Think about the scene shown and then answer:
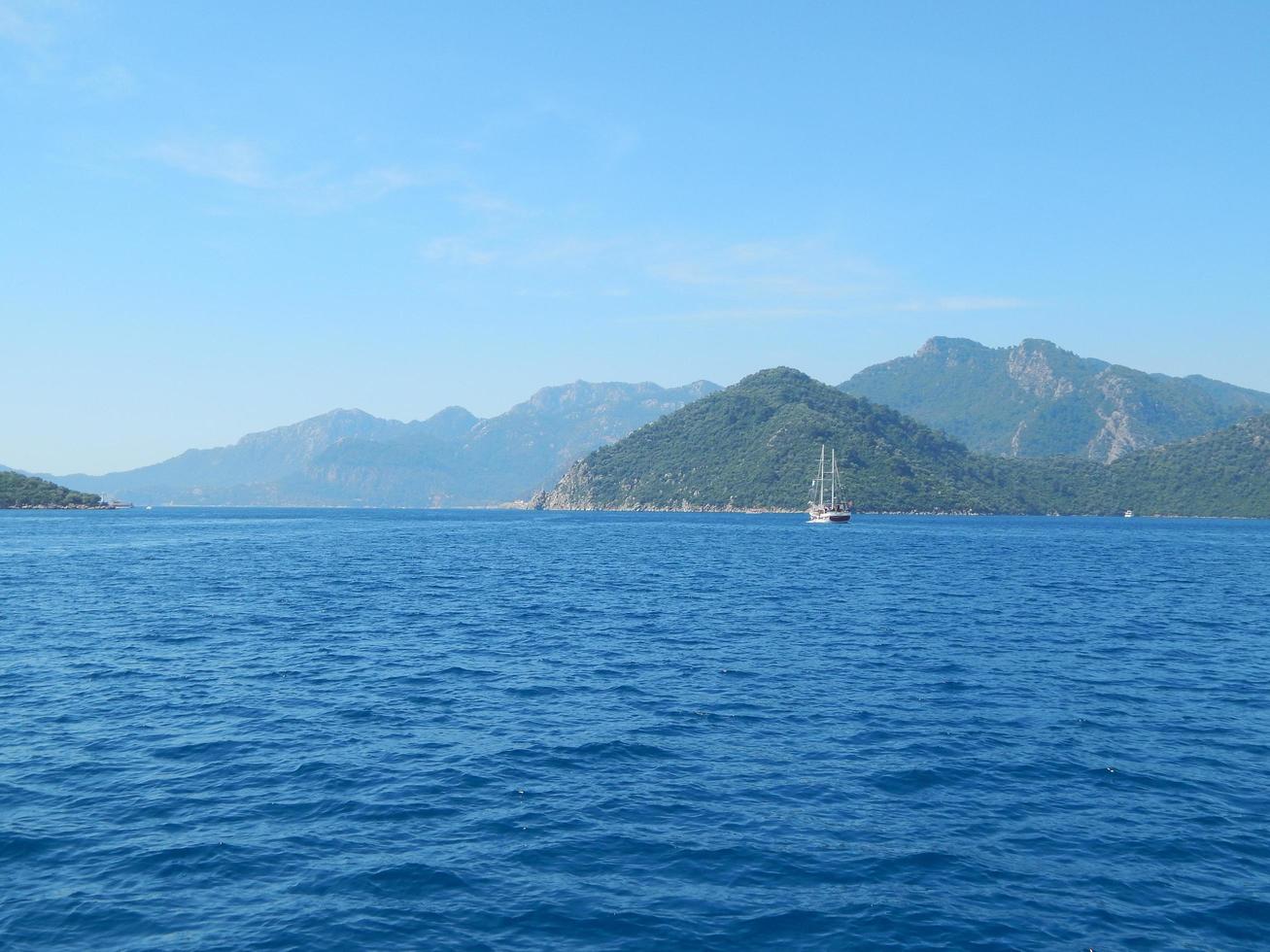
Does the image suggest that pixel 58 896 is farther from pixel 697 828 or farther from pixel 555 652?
pixel 555 652

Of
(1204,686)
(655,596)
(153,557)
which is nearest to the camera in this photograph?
(1204,686)

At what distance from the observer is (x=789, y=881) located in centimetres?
2216

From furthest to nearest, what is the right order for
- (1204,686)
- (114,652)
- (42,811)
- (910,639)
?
(910,639), (114,652), (1204,686), (42,811)

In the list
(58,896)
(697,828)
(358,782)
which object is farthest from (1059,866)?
(58,896)

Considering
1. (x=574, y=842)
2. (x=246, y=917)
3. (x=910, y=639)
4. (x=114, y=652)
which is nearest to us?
(x=246, y=917)

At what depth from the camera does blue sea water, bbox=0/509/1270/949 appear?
805 inches

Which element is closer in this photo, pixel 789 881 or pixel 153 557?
pixel 789 881

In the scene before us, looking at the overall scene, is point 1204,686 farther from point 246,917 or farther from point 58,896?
point 58,896

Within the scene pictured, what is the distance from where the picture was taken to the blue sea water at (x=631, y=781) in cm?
2044

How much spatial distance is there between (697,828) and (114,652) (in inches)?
1606

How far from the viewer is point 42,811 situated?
2631 cm

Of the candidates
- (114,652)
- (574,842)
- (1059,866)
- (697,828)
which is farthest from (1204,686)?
(114,652)

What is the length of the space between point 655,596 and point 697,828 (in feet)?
189

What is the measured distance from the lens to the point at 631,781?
96.9 feet
